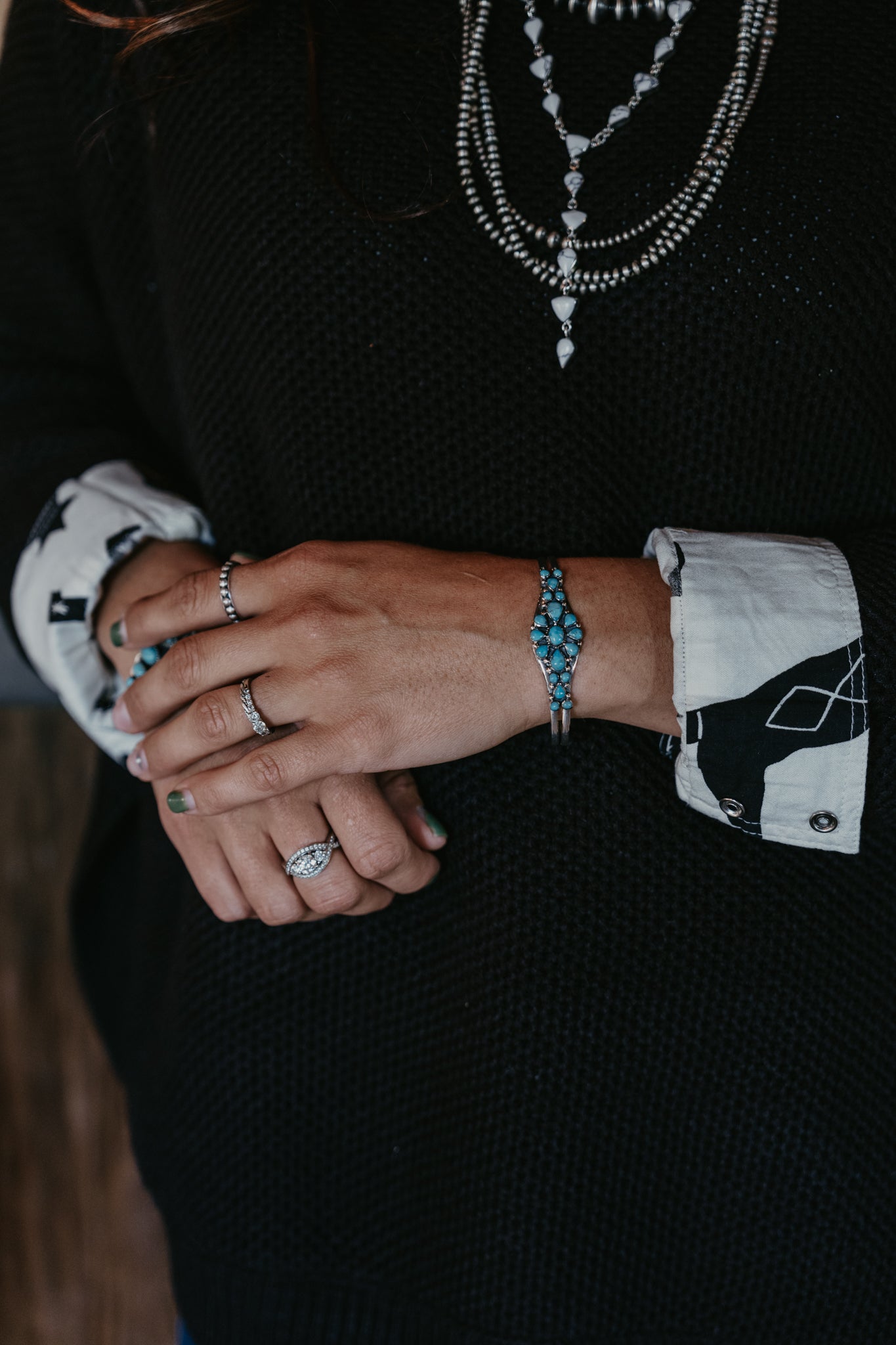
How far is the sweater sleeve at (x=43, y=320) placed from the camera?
0.79 m

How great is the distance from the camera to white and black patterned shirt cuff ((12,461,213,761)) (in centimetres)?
76

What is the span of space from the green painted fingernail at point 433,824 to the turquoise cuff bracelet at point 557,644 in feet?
0.41

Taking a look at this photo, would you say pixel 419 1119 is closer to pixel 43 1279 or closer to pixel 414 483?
pixel 414 483

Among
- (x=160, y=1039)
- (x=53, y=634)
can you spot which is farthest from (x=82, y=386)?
(x=160, y=1039)

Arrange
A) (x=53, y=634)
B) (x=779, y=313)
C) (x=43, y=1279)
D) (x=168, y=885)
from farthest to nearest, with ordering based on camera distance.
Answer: (x=43, y=1279) → (x=168, y=885) → (x=53, y=634) → (x=779, y=313)

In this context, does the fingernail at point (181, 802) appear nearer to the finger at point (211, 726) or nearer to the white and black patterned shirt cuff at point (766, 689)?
the finger at point (211, 726)

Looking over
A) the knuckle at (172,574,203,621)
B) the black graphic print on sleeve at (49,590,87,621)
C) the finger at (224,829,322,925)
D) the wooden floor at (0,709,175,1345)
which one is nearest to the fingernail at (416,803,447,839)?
the finger at (224,829,322,925)

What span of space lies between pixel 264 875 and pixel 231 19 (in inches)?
25.0

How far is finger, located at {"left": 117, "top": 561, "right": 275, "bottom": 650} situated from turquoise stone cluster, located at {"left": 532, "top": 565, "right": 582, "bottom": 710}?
0.65ft

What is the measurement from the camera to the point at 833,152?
660mm

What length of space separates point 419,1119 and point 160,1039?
0.80 ft

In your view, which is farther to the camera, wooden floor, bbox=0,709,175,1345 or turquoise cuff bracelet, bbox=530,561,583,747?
wooden floor, bbox=0,709,175,1345

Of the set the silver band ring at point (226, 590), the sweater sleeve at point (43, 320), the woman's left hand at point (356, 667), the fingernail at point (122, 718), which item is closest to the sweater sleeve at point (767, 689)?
the woman's left hand at point (356, 667)

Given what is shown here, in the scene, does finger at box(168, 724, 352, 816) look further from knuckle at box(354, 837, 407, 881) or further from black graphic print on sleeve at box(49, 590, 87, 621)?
black graphic print on sleeve at box(49, 590, 87, 621)
